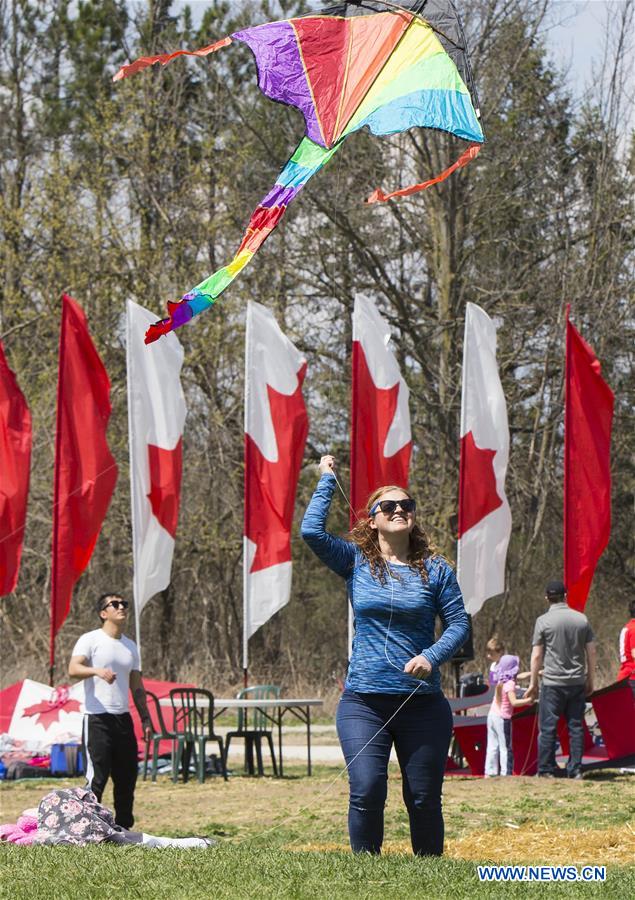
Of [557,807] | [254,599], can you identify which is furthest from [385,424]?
[557,807]

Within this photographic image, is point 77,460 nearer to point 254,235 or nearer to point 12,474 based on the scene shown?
point 12,474

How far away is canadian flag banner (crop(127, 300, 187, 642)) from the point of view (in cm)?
1612

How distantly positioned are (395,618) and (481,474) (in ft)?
34.0

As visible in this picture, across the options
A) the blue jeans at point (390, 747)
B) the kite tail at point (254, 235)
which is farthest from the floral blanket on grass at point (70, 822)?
the kite tail at point (254, 235)

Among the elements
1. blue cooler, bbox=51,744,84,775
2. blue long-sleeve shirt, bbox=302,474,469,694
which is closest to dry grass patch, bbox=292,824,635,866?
blue long-sleeve shirt, bbox=302,474,469,694

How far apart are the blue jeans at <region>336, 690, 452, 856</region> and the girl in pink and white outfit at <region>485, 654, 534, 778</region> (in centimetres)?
762

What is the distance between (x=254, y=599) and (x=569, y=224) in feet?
47.3

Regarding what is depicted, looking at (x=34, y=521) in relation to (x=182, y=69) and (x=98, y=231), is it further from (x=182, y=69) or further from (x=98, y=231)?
(x=182, y=69)

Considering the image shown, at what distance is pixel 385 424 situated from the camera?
1683 cm

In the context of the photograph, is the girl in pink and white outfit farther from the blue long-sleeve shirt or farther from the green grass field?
the blue long-sleeve shirt

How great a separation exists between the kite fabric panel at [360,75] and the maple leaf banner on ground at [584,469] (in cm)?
691

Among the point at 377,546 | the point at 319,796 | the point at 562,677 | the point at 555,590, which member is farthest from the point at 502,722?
the point at 377,546

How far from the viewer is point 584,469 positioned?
52.2 feet

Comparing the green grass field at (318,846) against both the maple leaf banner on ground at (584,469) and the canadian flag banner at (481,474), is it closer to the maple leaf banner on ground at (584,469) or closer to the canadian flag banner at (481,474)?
the maple leaf banner on ground at (584,469)
